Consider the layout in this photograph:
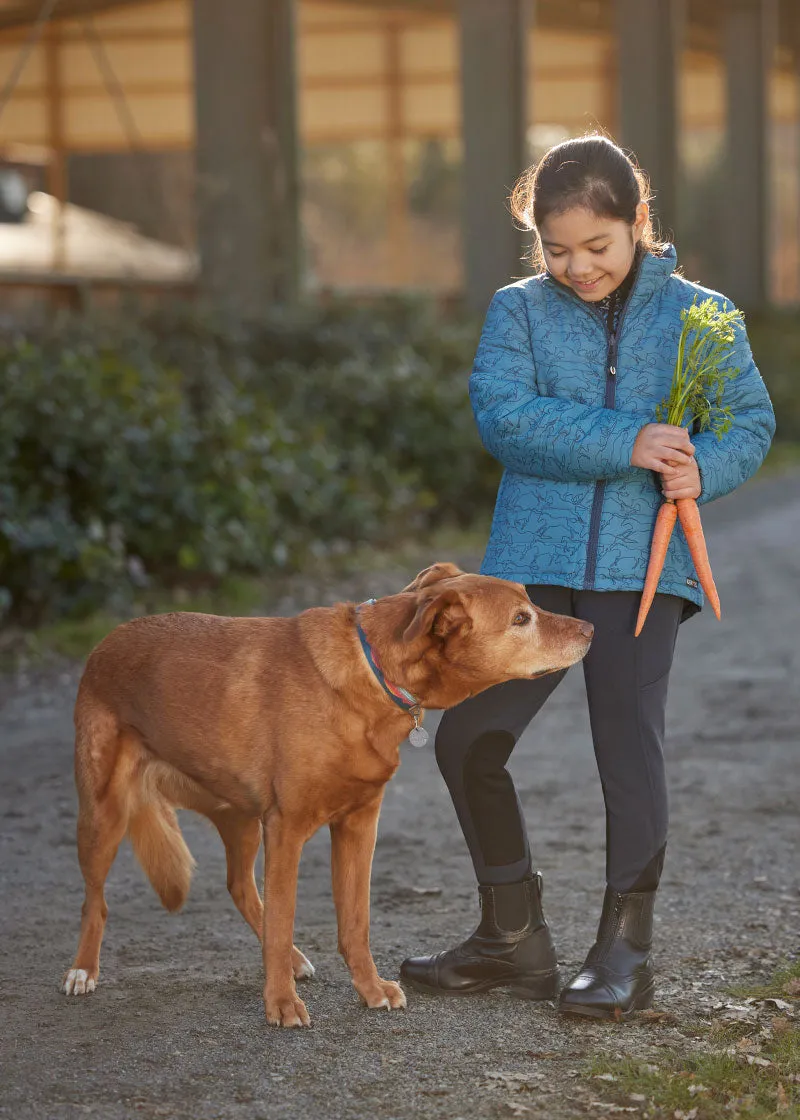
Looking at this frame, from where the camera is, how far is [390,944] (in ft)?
14.6

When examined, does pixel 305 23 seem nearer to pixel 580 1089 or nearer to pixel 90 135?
pixel 90 135

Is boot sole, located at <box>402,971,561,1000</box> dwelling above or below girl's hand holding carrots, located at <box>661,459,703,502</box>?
below

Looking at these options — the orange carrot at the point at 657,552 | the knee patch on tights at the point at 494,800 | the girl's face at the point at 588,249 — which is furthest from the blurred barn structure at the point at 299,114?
the knee patch on tights at the point at 494,800

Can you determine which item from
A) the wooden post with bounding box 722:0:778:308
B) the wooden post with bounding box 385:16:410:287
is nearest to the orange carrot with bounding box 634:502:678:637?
the wooden post with bounding box 385:16:410:287

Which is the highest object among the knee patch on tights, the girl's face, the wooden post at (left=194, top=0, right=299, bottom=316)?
the wooden post at (left=194, top=0, right=299, bottom=316)

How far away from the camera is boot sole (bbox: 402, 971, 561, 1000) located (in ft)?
13.3

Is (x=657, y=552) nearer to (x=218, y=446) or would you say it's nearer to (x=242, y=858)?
(x=242, y=858)

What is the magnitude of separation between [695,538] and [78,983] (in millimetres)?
1924

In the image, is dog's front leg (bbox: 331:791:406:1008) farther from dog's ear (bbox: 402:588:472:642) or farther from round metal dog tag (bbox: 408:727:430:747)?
dog's ear (bbox: 402:588:472:642)

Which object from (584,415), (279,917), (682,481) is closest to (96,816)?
→ (279,917)

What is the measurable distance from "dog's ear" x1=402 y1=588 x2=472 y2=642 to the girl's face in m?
0.82

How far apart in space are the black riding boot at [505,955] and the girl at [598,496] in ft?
0.20

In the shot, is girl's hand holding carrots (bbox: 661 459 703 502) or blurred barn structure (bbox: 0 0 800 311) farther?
blurred barn structure (bbox: 0 0 800 311)

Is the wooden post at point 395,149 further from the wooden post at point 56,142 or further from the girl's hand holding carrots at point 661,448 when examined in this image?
the girl's hand holding carrots at point 661,448
